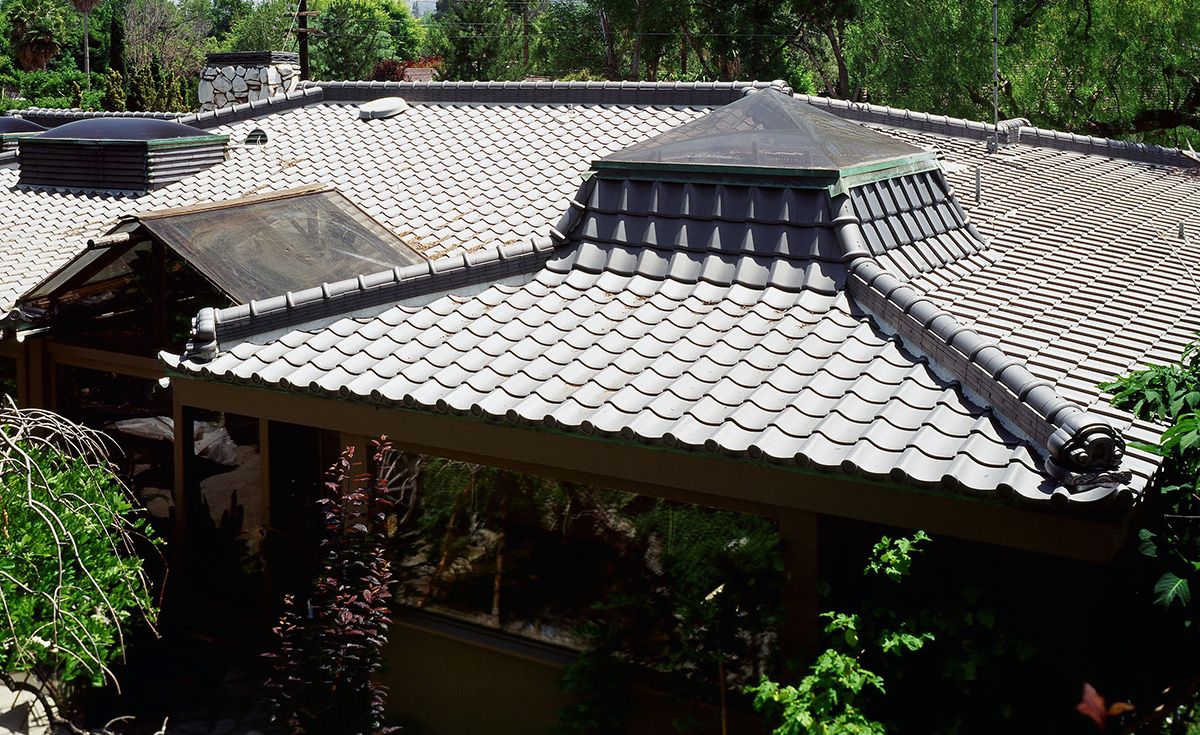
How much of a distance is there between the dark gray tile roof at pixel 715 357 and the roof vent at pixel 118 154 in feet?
23.2

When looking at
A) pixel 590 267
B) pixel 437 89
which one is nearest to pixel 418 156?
pixel 437 89

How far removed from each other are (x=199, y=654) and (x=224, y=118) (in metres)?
9.77

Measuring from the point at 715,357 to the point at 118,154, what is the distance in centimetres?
974

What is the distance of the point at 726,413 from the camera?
5.08 m

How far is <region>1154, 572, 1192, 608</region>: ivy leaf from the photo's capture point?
12.8 ft

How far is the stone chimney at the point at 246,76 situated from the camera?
2081 centimetres

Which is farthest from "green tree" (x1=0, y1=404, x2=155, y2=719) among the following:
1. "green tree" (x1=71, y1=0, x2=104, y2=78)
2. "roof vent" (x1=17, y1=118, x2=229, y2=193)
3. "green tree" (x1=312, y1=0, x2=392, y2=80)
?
"green tree" (x1=312, y1=0, x2=392, y2=80)

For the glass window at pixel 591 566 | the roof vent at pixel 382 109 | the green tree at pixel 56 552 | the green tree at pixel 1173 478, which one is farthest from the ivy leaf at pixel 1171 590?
the roof vent at pixel 382 109

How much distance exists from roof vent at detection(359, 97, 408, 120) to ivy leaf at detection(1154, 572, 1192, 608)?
11722 millimetres

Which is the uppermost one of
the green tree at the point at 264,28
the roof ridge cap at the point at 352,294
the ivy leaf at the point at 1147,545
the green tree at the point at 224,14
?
the green tree at the point at 224,14

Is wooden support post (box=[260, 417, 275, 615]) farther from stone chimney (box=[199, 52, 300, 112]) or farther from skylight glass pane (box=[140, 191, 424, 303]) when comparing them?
stone chimney (box=[199, 52, 300, 112])

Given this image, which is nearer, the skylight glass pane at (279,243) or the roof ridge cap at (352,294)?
the roof ridge cap at (352,294)

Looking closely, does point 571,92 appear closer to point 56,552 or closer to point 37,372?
point 37,372

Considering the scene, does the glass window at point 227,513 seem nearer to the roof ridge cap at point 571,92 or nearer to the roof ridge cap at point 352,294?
the roof ridge cap at point 352,294
